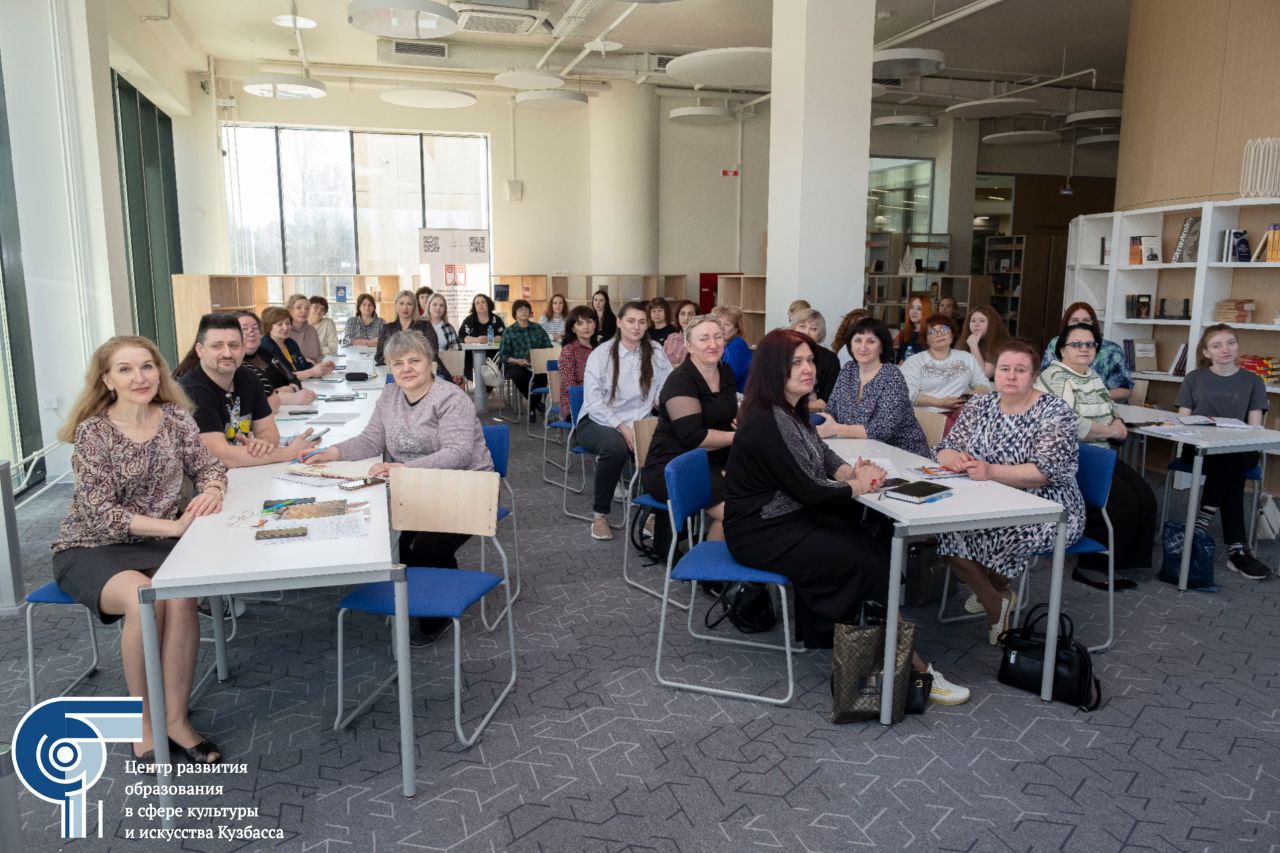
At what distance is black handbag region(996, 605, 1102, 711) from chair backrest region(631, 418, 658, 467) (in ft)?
6.37

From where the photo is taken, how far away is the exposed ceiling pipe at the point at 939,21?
8.84m

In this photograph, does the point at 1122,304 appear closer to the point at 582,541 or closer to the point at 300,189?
the point at 582,541

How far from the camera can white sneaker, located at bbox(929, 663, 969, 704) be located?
11.0 feet

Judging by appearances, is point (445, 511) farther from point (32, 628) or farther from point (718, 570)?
point (32, 628)

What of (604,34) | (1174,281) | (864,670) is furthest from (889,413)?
(604,34)

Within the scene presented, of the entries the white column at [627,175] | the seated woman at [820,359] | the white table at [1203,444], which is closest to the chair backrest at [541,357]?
the seated woman at [820,359]

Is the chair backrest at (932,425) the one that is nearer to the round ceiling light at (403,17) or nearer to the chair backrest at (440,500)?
the chair backrest at (440,500)

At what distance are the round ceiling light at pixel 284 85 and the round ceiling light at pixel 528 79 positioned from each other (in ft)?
6.31

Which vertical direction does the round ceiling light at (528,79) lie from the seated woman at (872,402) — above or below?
above

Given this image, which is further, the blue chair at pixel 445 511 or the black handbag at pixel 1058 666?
the black handbag at pixel 1058 666

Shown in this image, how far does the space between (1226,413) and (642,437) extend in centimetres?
369

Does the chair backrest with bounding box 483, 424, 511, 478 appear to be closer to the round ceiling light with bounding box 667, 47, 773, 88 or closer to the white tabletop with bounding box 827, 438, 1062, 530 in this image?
the white tabletop with bounding box 827, 438, 1062, 530

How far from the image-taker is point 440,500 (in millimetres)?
3270

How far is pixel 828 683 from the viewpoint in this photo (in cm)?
353
